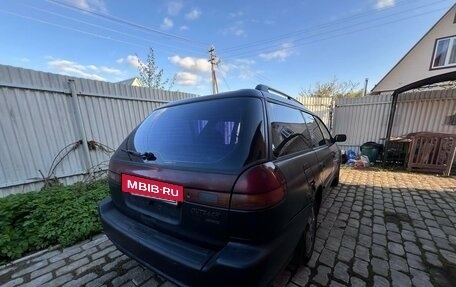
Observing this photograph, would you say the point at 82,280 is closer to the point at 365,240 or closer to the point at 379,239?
the point at 365,240

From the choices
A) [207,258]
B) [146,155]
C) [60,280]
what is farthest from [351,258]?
[60,280]

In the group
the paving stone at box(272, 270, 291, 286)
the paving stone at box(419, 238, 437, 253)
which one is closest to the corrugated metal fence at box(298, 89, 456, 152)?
the paving stone at box(419, 238, 437, 253)

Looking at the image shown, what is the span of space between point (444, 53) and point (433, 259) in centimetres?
1479

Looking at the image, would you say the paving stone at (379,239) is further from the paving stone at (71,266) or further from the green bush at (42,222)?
the green bush at (42,222)

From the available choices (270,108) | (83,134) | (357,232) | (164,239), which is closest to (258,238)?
(164,239)

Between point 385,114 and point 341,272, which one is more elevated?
point 385,114

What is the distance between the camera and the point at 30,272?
205cm

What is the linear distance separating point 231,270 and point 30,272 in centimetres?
233

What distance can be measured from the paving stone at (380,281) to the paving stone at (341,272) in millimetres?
223

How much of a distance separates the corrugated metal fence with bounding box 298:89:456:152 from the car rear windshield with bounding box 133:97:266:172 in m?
8.05

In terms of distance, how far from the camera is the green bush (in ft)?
7.82

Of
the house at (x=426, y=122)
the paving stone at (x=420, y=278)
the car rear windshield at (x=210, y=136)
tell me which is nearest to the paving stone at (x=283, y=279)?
the paving stone at (x=420, y=278)

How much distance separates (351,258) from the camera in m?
2.15

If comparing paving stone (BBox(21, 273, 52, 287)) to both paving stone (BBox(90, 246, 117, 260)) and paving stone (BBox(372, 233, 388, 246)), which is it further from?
paving stone (BBox(372, 233, 388, 246))
